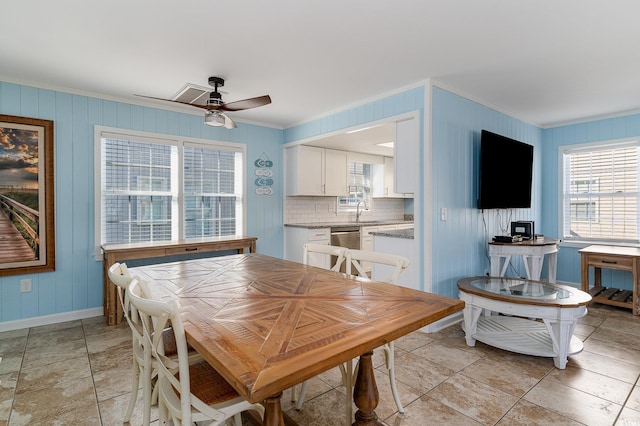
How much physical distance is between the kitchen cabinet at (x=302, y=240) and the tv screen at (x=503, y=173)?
2209 mm

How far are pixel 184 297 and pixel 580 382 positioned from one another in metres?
2.73

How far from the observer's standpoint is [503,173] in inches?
160

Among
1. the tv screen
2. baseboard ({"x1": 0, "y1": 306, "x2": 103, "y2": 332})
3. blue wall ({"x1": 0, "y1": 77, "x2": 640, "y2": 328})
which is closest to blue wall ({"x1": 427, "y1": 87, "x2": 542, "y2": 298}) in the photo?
blue wall ({"x1": 0, "y1": 77, "x2": 640, "y2": 328})

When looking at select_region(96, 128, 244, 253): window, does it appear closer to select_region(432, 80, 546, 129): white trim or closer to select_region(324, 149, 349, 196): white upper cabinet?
select_region(324, 149, 349, 196): white upper cabinet

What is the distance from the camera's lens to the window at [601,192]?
4574mm

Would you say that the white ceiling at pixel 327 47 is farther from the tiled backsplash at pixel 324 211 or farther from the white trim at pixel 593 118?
the tiled backsplash at pixel 324 211

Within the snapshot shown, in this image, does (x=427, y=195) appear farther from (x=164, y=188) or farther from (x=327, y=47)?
(x=164, y=188)

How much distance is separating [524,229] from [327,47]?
3.27 m

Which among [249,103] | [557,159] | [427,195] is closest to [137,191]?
[249,103]

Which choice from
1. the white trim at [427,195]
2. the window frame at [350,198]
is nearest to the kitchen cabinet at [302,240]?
the window frame at [350,198]

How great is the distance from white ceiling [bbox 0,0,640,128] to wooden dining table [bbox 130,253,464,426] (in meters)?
1.74

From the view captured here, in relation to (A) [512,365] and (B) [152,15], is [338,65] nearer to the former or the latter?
(B) [152,15]

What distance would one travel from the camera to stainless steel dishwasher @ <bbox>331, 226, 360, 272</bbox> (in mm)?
5246

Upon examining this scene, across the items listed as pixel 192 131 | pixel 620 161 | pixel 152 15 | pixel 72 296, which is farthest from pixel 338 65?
pixel 620 161
